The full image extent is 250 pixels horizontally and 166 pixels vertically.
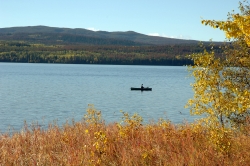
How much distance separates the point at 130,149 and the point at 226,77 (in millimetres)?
7018

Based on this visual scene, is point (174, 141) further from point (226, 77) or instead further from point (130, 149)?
point (226, 77)

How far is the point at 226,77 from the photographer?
696 inches

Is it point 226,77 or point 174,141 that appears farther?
point 226,77

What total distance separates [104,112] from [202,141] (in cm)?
3499

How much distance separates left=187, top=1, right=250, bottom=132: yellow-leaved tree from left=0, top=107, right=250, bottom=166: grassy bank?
0.90m

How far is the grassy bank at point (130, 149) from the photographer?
37.1ft

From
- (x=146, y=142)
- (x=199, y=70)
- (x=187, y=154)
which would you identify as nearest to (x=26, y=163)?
(x=146, y=142)

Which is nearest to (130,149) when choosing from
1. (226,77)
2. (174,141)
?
(174,141)

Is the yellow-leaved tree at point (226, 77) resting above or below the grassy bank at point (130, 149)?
above

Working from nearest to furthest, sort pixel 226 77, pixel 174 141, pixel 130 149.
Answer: pixel 130 149 → pixel 174 141 → pixel 226 77

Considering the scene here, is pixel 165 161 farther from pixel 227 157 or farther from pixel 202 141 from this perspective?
pixel 202 141

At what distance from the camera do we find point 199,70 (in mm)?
13984

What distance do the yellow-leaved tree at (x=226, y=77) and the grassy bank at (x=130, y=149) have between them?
0.90m

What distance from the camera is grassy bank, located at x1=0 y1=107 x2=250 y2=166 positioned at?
37.1 feet
